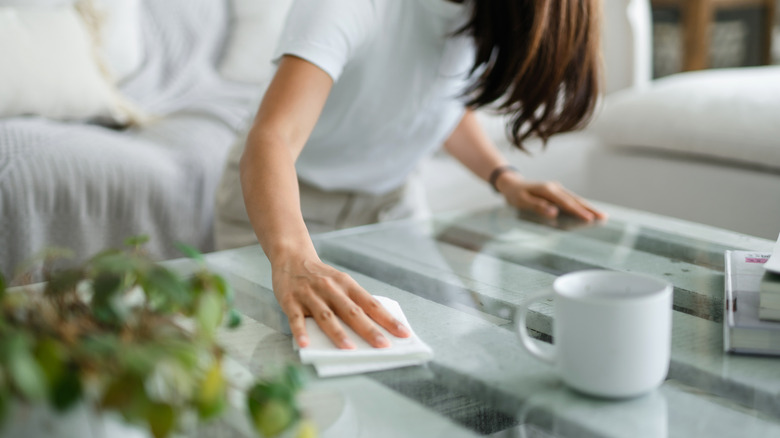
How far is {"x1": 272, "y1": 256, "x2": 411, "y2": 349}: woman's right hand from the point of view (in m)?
0.63

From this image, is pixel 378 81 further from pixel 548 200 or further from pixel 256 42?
pixel 256 42

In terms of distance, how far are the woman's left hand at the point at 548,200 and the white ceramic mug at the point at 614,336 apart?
570 mm

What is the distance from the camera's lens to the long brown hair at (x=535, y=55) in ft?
3.34

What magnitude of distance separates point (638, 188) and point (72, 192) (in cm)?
127

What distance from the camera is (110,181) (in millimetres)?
1599

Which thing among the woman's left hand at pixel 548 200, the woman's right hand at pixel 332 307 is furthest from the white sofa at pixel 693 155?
the woman's right hand at pixel 332 307

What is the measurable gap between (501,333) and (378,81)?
1.78 feet

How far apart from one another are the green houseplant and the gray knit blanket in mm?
929

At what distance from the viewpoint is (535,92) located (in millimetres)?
1094

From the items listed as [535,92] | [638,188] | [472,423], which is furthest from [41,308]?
[638,188]

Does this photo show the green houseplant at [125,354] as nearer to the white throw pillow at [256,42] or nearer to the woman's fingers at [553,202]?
the woman's fingers at [553,202]

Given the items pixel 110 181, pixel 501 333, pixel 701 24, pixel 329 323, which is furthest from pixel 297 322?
pixel 701 24

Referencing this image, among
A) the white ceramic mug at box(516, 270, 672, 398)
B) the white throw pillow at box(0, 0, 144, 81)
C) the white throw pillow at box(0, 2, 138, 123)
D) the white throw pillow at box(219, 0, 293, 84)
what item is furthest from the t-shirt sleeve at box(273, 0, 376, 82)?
the white throw pillow at box(219, 0, 293, 84)

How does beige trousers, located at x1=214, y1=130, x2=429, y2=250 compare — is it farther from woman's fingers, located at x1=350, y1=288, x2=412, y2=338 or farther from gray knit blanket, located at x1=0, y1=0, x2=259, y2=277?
woman's fingers, located at x1=350, y1=288, x2=412, y2=338
